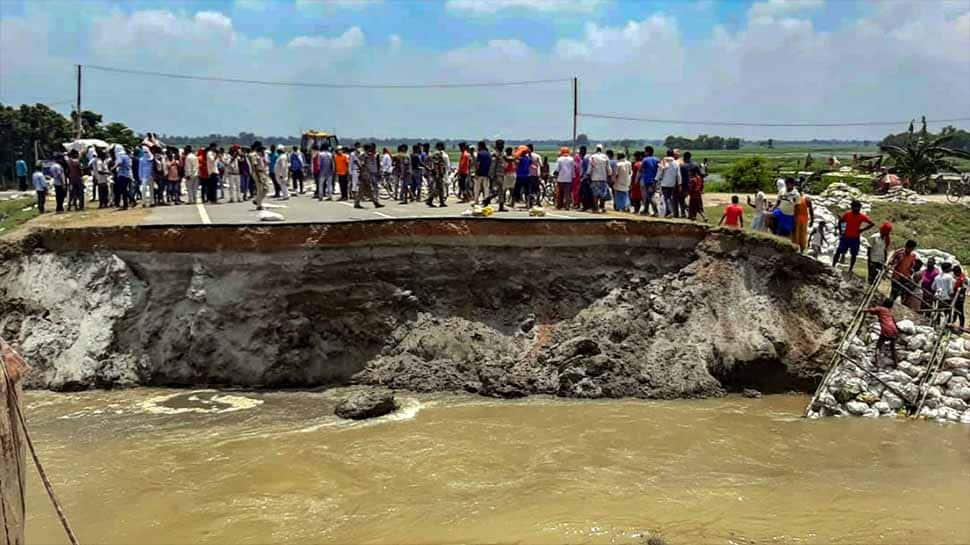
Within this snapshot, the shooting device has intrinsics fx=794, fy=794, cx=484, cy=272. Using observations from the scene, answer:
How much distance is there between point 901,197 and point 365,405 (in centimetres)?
2542

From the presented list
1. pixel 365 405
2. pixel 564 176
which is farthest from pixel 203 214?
pixel 564 176

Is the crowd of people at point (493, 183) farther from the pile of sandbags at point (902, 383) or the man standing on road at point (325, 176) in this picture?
the pile of sandbags at point (902, 383)

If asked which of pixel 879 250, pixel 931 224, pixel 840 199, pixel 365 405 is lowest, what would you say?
pixel 365 405

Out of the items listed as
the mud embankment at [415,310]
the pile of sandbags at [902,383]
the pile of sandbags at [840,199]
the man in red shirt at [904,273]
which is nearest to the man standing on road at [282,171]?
the mud embankment at [415,310]

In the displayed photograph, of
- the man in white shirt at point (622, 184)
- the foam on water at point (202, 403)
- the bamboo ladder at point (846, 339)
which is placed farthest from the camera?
the man in white shirt at point (622, 184)

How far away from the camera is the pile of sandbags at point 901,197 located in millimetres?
30156

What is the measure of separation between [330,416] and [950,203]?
26.3 metres

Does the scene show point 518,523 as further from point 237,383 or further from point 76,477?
point 237,383

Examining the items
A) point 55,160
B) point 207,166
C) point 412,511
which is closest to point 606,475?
point 412,511

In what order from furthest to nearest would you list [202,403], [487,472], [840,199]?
[840,199]
[202,403]
[487,472]

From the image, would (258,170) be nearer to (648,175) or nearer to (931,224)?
(648,175)

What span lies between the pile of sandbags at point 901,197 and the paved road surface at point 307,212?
57.5 ft

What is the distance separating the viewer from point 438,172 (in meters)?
19.5

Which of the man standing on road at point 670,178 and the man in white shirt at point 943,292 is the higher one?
the man standing on road at point 670,178
